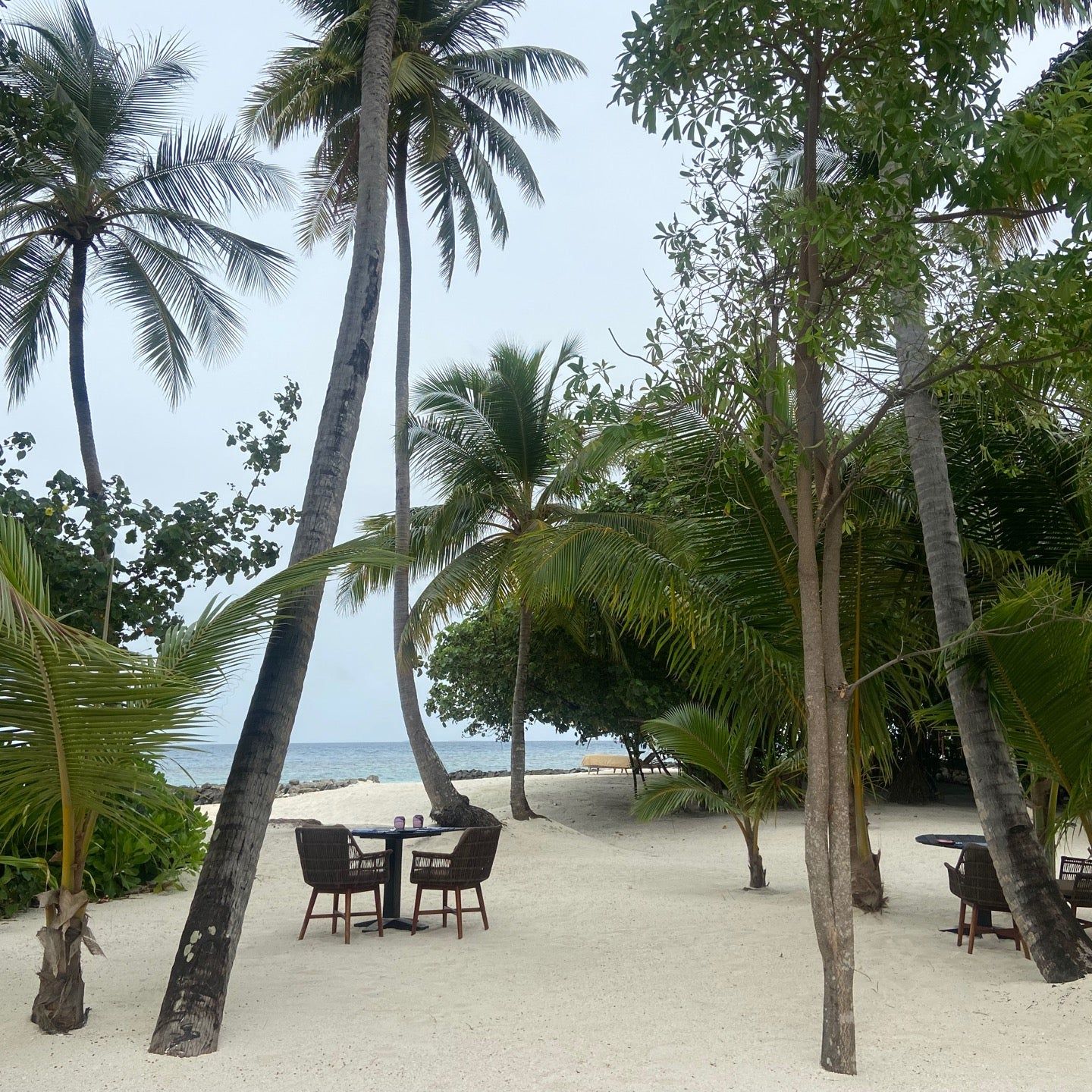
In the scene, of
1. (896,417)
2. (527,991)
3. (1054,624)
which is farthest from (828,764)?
(896,417)

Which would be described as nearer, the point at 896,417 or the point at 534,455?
the point at 896,417

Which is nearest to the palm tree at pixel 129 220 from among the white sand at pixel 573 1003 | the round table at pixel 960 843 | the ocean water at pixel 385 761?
the white sand at pixel 573 1003

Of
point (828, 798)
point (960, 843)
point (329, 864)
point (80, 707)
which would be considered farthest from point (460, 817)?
point (80, 707)

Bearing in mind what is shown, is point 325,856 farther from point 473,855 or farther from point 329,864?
point 473,855

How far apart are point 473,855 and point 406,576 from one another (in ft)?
23.4

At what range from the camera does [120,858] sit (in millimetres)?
8375

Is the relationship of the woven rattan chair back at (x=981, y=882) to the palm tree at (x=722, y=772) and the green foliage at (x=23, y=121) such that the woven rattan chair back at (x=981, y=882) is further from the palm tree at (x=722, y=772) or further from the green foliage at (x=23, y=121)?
the green foliage at (x=23, y=121)

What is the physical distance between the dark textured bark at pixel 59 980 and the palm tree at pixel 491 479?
902 cm

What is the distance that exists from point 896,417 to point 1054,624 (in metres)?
2.42

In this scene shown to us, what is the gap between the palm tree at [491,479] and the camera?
13.8 metres

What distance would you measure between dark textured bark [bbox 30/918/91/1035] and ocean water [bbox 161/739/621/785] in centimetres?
3766

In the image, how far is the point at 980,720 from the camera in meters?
5.81

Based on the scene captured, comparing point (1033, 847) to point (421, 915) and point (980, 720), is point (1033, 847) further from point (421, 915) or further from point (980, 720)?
point (421, 915)

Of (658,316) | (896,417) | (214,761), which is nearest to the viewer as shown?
(658,316)
